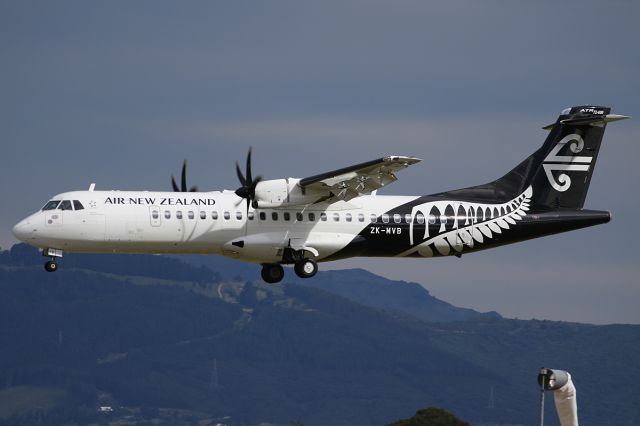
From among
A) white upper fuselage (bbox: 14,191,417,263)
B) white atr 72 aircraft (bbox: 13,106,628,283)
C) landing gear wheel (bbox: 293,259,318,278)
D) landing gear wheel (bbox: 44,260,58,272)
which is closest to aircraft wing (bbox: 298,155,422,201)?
white atr 72 aircraft (bbox: 13,106,628,283)

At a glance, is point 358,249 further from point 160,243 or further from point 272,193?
point 160,243

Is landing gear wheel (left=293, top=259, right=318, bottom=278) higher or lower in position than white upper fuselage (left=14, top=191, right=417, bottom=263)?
lower

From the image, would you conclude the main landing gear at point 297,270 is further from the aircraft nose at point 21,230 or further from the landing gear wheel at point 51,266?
the aircraft nose at point 21,230

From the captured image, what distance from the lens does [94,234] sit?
42.3 meters

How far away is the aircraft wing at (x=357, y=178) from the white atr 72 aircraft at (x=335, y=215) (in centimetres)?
4

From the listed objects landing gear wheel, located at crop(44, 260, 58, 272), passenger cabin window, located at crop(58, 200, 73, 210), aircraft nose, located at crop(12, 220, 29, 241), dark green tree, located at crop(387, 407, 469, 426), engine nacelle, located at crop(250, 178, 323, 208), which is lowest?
dark green tree, located at crop(387, 407, 469, 426)

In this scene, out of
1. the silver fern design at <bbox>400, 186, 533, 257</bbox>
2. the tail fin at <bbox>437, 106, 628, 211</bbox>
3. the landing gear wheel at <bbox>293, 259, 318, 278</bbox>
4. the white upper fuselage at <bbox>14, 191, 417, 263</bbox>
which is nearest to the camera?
the white upper fuselage at <bbox>14, 191, 417, 263</bbox>

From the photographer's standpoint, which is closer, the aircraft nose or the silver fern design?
the aircraft nose

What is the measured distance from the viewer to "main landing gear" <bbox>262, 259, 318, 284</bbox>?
44.3 m

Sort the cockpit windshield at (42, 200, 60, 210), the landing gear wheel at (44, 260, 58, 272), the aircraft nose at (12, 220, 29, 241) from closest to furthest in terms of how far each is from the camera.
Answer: the aircraft nose at (12, 220, 29, 241)
the cockpit windshield at (42, 200, 60, 210)
the landing gear wheel at (44, 260, 58, 272)

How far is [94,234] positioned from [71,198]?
1606mm

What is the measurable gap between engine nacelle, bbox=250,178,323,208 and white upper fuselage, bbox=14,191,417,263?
0.80 m

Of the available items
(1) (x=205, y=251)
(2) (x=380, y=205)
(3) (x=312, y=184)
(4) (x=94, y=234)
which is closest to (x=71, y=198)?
(4) (x=94, y=234)

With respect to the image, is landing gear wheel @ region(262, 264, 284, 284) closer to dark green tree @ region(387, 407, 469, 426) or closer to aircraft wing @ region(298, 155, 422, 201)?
aircraft wing @ region(298, 155, 422, 201)
